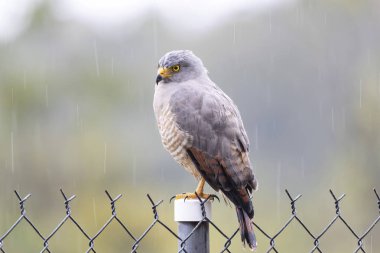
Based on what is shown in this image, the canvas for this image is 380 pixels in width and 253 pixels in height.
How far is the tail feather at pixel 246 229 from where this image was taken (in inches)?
106

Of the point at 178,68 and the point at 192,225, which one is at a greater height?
the point at 178,68

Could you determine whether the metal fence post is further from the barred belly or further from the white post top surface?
the barred belly

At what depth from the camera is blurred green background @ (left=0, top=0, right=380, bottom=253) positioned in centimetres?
1227

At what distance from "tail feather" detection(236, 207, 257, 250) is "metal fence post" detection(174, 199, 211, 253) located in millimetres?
386

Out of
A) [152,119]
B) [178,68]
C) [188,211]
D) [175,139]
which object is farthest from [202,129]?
[152,119]

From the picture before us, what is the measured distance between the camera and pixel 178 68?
372 centimetres

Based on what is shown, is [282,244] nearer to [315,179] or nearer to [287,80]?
Answer: [315,179]

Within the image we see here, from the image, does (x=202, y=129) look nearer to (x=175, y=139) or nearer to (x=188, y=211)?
(x=175, y=139)

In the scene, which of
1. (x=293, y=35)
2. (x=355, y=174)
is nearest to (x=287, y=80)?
(x=293, y=35)

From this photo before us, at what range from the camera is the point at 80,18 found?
19844 mm

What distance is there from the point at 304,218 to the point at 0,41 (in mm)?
7548

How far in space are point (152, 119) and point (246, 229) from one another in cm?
1764

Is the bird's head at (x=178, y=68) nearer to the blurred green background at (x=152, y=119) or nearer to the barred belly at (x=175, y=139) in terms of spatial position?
the barred belly at (x=175, y=139)

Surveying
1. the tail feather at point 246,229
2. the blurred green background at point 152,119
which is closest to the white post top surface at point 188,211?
the tail feather at point 246,229
